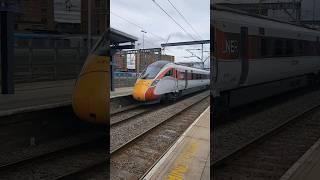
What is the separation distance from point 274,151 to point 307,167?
48 centimetres

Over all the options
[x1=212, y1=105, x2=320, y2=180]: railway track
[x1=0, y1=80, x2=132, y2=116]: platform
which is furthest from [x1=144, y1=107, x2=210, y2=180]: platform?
[x1=0, y1=80, x2=132, y2=116]: platform

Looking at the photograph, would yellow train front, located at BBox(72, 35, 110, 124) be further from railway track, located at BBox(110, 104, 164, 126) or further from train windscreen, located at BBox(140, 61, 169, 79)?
train windscreen, located at BBox(140, 61, 169, 79)

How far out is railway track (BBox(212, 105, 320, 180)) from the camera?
7.54 ft

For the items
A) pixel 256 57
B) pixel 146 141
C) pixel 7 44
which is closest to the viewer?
pixel 146 141

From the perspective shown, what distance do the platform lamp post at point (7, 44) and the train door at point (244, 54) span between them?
7.06 feet

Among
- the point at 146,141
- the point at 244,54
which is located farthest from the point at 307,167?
the point at 146,141

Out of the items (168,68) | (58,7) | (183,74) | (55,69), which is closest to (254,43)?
(183,74)

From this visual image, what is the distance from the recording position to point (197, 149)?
79.2 inches

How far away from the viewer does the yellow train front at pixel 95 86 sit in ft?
7.36

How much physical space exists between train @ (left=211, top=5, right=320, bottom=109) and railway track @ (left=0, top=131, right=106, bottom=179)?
74.8 inches

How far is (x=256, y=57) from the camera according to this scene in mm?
2508

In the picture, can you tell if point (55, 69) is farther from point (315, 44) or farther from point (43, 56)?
point (315, 44)

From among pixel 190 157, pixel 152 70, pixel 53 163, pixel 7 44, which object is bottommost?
pixel 53 163

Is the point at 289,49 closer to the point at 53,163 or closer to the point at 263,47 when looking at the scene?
the point at 263,47
